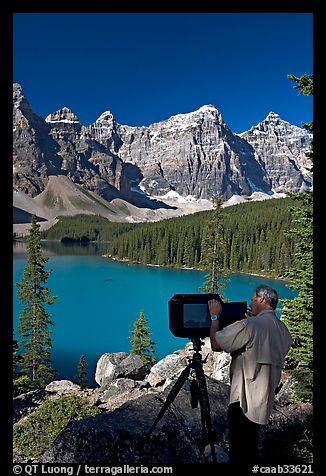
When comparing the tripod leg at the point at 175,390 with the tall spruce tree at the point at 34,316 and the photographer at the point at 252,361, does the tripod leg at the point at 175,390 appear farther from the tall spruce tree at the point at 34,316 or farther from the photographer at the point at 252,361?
the tall spruce tree at the point at 34,316

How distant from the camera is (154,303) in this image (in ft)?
93.7

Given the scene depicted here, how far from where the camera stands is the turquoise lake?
17.4 m

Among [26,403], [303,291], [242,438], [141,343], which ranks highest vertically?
[303,291]

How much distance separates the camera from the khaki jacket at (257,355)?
1.91m

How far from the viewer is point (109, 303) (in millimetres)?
28484

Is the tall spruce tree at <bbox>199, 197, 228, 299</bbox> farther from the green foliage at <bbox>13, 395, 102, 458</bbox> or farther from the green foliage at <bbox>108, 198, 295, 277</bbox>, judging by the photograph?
the green foliage at <bbox>108, 198, 295, 277</bbox>

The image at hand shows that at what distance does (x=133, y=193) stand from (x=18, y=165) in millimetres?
61218

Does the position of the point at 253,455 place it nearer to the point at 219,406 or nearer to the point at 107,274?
the point at 219,406

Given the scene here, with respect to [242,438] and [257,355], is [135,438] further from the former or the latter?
[257,355]

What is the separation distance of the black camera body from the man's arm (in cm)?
4

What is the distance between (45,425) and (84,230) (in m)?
105

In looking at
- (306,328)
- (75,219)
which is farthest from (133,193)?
(306,328)

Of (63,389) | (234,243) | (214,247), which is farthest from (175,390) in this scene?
(234,243)

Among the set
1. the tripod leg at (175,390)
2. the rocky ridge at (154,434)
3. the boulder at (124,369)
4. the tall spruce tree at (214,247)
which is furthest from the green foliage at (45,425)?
the tall spruce tree at (214,247)
